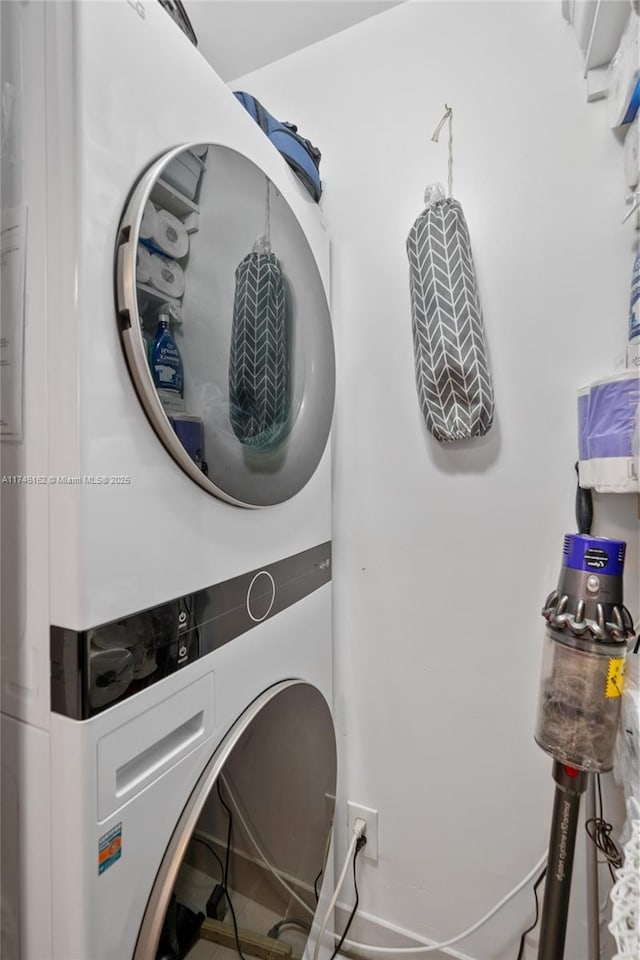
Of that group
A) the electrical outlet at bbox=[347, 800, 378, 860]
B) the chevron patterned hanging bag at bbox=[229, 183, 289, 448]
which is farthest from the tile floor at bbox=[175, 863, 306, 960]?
the chevron patterned hanging bag at bbox=[229, 183, 289, 448]

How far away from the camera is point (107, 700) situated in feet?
1.63

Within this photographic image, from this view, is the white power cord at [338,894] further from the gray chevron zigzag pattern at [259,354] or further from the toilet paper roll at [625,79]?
the toilet paper roll at [625,79]

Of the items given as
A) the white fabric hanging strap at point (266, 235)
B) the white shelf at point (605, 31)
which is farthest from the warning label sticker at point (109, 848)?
the white shelf at point (605, 31)

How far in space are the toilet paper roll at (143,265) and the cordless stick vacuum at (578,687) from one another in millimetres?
798

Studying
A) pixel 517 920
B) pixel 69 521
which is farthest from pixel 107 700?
pixel 517 920

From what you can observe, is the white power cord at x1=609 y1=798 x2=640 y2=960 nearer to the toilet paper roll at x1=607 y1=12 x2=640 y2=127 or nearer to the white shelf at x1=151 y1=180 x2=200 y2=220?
the white shelf at x1=151 y1=180 x2=200 y2=220

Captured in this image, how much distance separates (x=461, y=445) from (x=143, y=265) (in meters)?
0.80

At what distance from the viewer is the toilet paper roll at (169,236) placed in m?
0.56

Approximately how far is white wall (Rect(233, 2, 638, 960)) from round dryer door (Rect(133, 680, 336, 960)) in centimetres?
28

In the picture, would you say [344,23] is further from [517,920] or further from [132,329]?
[517,920]

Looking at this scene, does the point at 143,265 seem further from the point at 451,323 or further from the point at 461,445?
the point at 461,445

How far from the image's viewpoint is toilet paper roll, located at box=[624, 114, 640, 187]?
2.73 feet

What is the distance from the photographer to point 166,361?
573 mm

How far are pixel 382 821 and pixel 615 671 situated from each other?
2.63 ft
